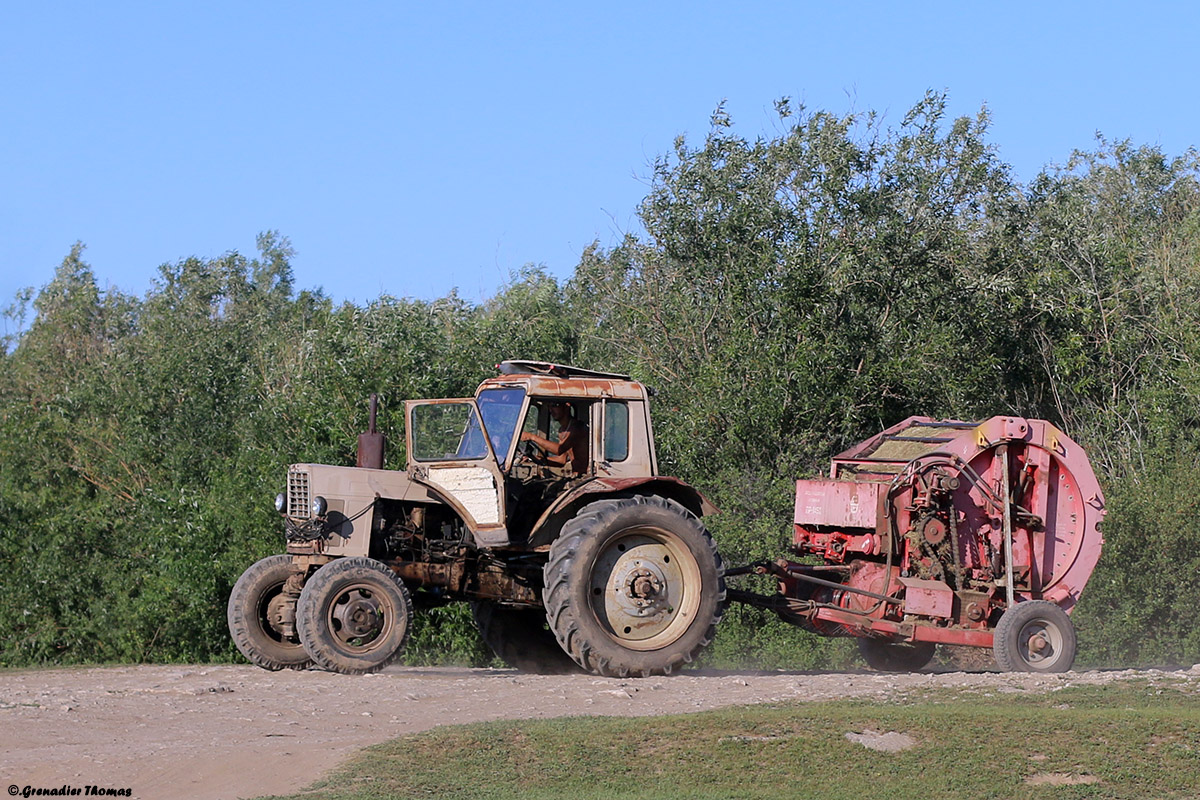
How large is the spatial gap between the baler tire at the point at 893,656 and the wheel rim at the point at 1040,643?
1725mm

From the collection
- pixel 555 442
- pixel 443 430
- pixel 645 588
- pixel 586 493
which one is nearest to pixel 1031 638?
pixel 645 588

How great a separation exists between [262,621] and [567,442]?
3.46 metres

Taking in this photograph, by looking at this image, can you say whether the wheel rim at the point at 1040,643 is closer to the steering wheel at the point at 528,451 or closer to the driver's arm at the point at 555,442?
the driver's arm at the point at 555,442

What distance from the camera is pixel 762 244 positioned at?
2119 centimetres

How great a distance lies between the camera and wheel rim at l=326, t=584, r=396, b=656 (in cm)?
1253

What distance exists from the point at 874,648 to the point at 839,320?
6.24 metres

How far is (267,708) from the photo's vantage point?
10.6 metres

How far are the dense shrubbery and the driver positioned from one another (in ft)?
17.7

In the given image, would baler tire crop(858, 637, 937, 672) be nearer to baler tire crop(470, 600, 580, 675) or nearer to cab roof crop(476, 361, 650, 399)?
baler tire crop(470, 600, 580, 675)

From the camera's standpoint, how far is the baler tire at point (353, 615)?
1243cm

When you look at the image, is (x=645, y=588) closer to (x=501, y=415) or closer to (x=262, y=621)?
(x=501, y=415)

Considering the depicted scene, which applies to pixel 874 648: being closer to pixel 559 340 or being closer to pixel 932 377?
pixel 932 377

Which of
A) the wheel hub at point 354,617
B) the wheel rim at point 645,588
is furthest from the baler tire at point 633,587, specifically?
the wheel hub at point 354,617

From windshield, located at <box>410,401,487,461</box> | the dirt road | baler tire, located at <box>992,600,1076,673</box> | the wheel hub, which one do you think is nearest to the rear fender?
windshield, located at <box>410,401,487,461</box>
